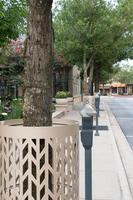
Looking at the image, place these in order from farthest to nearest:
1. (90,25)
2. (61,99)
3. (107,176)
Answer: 1. (61,99)
2. (90,25)
3. (107,176)

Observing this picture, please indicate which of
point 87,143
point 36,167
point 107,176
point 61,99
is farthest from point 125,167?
point 61,99

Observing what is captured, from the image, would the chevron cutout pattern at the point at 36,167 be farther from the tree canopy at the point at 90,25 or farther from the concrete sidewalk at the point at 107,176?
the tree canopy at the point at 90,25

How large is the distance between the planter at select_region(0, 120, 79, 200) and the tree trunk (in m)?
0.30

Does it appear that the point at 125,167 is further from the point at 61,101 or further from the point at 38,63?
the point at 61,101

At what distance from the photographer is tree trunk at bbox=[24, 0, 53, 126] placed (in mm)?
4566

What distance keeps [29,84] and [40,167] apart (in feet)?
2.47

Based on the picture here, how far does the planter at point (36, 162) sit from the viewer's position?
14.0 feet

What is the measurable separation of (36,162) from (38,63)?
2.92 feet

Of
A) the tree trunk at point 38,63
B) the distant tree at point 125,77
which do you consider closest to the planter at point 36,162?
the tree trunk at point 38,63

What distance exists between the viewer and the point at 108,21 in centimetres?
2767

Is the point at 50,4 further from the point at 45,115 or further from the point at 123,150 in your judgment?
the point at 123,150

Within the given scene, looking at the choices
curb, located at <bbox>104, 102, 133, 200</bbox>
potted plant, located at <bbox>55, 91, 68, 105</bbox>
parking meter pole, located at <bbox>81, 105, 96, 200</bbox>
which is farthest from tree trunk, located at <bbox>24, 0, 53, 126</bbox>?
potted plant, located at <bbox>55, 91, 68, 105</bbox>

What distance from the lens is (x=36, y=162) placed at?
4270 mm

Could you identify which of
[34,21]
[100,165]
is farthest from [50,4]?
[100,165]
